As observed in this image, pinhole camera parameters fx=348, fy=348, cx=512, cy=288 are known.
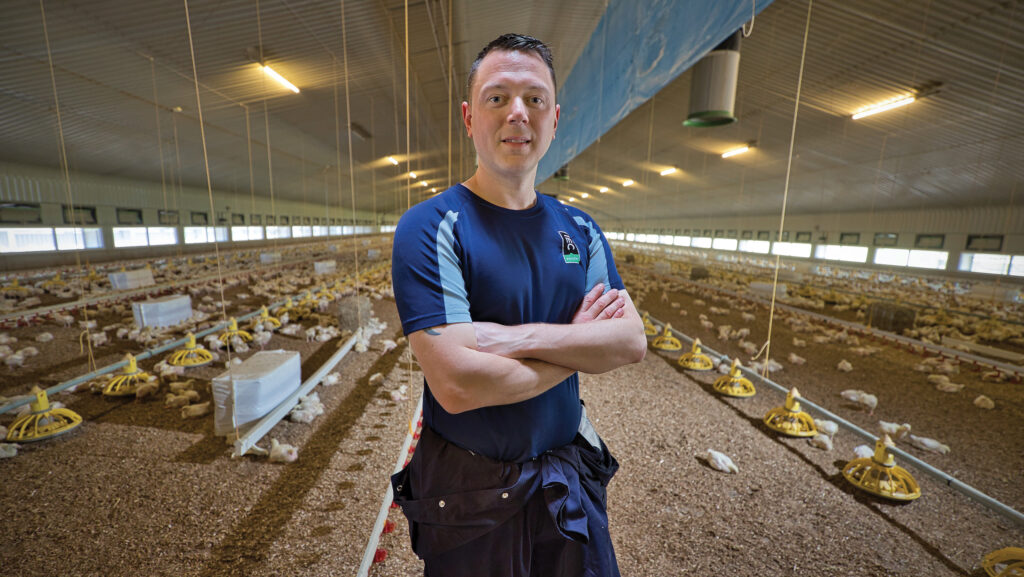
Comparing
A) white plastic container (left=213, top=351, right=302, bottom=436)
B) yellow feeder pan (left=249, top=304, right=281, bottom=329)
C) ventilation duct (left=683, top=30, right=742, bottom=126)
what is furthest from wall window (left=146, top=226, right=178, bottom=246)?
ventilation duct (left=683, top=30, right=742, bottom=126)

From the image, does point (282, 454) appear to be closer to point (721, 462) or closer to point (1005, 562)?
point (721, 462)

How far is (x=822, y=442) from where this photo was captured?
2.61 m

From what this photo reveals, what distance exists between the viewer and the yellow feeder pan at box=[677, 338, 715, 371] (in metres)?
4.18

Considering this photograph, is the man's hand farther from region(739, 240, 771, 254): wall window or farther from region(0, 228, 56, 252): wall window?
region(739, 240, 771, 254): wall window

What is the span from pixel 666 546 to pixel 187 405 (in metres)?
3.62

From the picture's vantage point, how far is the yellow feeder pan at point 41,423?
2.31 m

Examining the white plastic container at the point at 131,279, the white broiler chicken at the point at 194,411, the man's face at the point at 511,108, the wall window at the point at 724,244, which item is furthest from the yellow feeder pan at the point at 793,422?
the wall window at the point at 724,244

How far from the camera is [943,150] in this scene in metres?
8.34

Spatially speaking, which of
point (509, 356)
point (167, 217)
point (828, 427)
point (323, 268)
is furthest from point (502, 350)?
point (167, 217)

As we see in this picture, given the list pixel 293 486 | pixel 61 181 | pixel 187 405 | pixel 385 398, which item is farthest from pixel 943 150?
pixel 61 181

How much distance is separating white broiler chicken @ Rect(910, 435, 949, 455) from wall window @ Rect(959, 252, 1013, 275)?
39.7 ft

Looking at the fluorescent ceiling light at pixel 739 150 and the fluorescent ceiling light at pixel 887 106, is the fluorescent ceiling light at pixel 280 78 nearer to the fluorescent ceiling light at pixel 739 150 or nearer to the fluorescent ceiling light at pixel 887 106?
the fluorescent ceiling light at pixel 887 106

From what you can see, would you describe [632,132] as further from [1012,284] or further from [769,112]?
[1012,284]

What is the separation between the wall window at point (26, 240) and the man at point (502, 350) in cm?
1227
